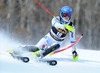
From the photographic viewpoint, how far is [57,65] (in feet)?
16.4

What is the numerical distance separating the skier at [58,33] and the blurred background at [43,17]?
530 centimetres

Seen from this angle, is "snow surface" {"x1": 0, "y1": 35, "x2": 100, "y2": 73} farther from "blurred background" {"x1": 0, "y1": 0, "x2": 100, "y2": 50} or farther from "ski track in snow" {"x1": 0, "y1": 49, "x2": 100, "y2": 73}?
"blurred background" {"x1": 0, "y1": 0, "x2": 100, "y2": 50}

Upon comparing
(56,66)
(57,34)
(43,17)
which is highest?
(43,17)

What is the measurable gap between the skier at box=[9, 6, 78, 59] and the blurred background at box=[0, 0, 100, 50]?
530 centimetres

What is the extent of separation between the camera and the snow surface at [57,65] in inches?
181

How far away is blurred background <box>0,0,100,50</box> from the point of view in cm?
1080

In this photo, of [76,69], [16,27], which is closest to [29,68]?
[76,69]

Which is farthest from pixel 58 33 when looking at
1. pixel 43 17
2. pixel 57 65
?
pixel 43 17

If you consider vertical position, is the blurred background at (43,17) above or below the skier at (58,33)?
above

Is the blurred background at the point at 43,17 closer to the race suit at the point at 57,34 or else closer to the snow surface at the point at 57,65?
the snow surface at the point at 57,65

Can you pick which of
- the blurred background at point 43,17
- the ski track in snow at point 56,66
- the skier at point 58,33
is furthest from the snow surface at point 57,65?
the blurred background at point 43,17

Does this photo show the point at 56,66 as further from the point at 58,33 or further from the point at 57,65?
the point at 58,33

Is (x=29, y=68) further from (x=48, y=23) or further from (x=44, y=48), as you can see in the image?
(x=48, y=23)

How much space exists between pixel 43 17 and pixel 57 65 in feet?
20.1
